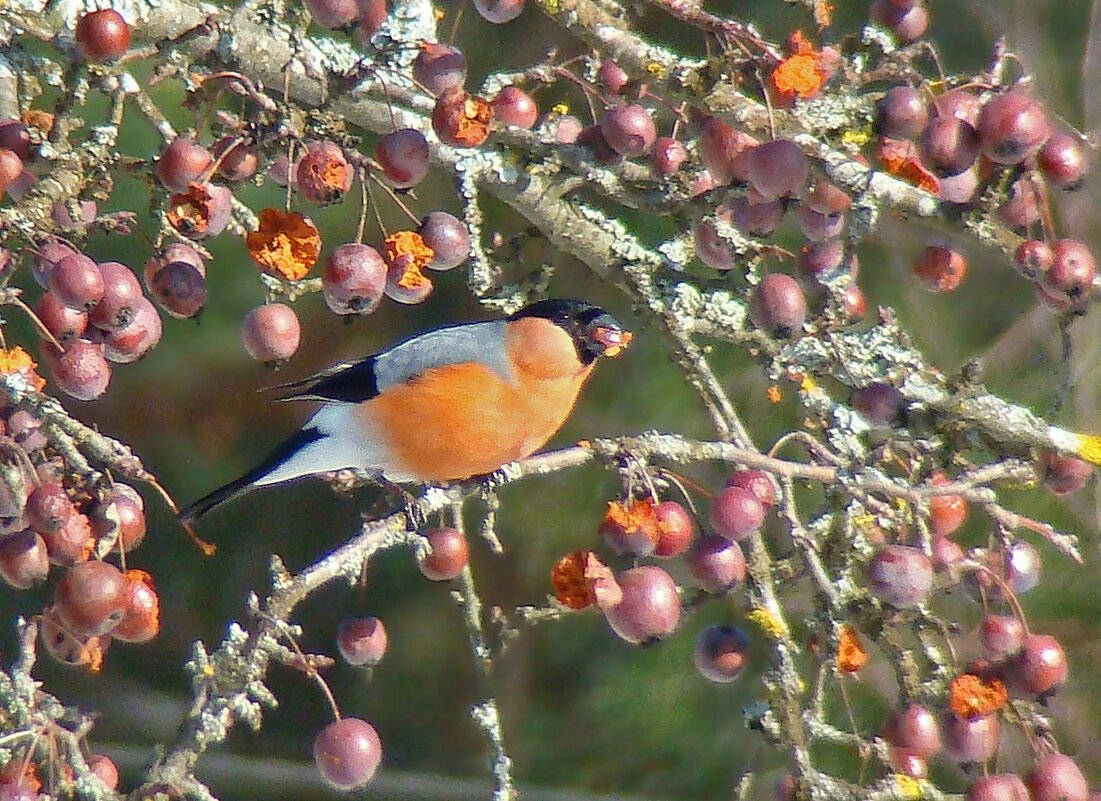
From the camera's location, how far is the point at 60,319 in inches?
45.9

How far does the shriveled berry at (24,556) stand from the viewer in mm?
1088

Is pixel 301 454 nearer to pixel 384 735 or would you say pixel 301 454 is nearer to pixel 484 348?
pixel 484 348

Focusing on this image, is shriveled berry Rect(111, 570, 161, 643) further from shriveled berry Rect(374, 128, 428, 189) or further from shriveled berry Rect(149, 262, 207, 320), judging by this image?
shriveled berry Rect(374, 128, 428, 189)

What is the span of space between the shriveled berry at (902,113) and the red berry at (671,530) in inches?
16.8

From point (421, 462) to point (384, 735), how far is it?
112 centimetres

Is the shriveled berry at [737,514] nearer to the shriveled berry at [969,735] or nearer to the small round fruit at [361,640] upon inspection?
the shriveled berry at [969,735]

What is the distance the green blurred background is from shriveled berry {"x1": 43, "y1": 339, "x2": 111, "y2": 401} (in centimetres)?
113

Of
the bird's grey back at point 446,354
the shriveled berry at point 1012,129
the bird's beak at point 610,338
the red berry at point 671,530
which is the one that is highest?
the shriveled berry at point 1012,129

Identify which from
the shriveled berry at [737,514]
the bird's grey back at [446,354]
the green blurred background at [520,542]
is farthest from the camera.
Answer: the green blurred background at [520,542]

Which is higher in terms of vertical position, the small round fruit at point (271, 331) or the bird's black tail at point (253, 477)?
the small round fruit at point (271, 331)

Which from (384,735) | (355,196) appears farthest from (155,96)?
(384,735)

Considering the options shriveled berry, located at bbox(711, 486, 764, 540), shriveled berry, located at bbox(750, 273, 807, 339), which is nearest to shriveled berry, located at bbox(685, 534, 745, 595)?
shriveled berry, located at bbox(711, 486, 764, 540)

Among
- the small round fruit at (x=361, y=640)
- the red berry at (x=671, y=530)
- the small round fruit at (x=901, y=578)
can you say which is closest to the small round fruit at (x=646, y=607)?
the red berry at (x=671, y=530)

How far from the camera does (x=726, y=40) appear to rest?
1.22 meters
